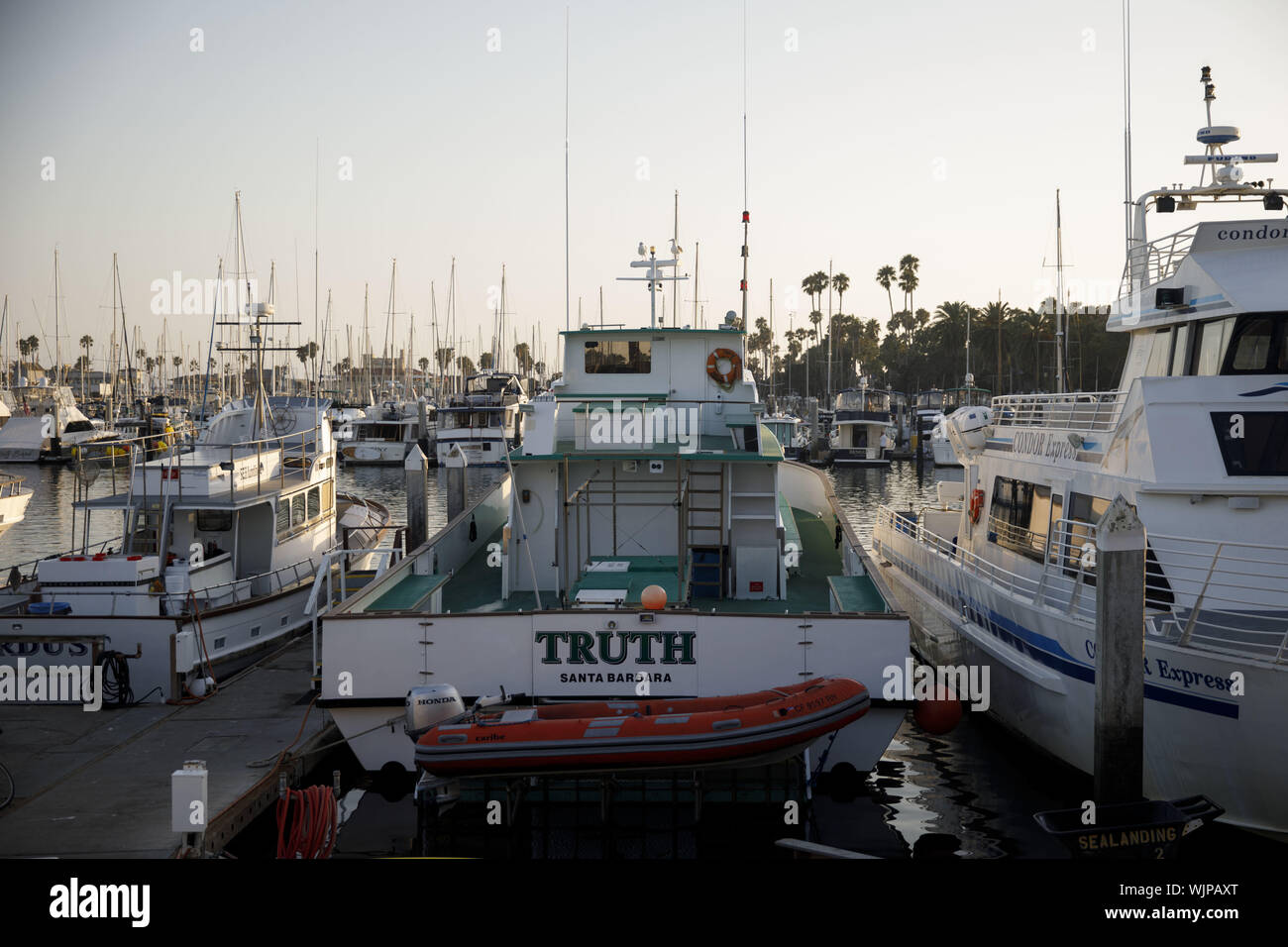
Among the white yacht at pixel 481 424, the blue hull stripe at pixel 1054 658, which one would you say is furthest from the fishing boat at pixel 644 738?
the white yacht at pixel 481 424

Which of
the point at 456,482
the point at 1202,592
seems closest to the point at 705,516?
the point at 1202,592

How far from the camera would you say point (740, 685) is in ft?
36.5

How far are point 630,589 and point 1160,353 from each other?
808cm

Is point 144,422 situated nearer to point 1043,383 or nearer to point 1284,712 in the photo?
point 1043,383

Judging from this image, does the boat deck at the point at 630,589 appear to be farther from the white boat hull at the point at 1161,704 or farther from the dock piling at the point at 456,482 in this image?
the dock piling at the point at 456,482

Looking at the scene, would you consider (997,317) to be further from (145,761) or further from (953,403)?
(145,761)

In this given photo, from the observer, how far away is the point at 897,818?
12.4m

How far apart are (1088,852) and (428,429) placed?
218ft

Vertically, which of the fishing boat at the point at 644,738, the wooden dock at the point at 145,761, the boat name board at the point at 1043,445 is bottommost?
the wooden dock at the point at 145,761

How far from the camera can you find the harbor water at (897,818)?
33.7 ft

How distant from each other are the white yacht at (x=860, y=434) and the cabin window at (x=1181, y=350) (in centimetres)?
5131

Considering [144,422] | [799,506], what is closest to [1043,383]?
[799,506]
